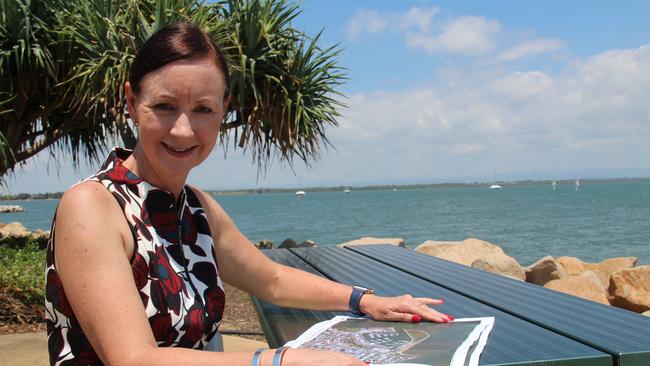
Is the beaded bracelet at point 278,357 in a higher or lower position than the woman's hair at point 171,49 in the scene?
lower

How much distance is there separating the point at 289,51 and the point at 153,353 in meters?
6.79

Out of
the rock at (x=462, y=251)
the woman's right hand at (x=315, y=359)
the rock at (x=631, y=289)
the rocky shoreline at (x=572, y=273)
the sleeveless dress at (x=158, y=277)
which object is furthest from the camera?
the rock at (x=462, y=251)

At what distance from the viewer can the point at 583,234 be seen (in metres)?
25.6

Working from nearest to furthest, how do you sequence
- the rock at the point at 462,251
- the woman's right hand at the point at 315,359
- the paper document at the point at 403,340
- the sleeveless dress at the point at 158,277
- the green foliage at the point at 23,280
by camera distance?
the woman's right hand at the point at 315,359 < the paper document at the point at 403,340 < the sleeveless dress at the point at 158,277 < the green foliage at the point at 23,280 < the rock at the point at 462,251

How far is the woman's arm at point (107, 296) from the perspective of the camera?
1.23 meters

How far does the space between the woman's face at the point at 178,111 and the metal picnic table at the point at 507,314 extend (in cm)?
59

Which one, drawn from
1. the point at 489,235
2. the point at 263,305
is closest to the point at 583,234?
the point at 489,235

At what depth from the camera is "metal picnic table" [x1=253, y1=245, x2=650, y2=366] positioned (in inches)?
52.6

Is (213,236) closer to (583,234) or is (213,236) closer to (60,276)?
(60,276)

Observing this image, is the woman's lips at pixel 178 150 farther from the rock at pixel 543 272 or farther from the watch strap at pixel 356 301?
the rock at pixel 543 272

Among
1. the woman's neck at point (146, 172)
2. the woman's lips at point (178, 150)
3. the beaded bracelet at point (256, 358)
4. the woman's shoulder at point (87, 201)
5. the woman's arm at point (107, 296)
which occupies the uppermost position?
the woman's lips at point (178, 150)

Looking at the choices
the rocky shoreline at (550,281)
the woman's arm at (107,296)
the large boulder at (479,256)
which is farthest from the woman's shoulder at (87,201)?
the large boulder at (479,256)

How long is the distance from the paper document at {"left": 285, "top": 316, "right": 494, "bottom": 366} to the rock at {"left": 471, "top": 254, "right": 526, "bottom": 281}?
648 centimetres

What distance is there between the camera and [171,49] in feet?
4.83
